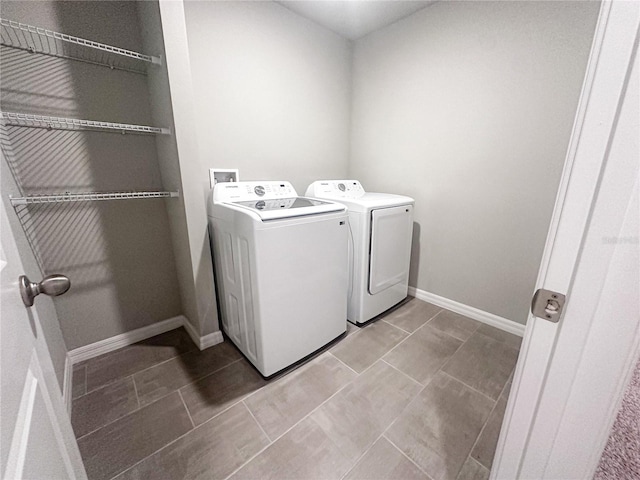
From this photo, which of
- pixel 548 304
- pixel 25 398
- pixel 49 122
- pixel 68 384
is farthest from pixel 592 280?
pixel 68 384

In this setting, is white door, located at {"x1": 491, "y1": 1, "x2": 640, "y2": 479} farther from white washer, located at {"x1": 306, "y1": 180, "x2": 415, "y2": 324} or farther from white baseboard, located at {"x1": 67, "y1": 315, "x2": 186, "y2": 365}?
white baseboard, located at {"x1": 67, "y1": 315, "x2": 186, "y2": 365}

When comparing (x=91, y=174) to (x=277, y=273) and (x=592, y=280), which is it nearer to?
(x=277, y=273)

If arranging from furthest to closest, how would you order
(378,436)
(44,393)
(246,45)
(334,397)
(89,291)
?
(246,45)
(89,291)
(334,397)
(378,436)
(44,393)

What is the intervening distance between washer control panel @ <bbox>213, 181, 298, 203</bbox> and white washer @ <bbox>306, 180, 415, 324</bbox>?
274 millimetres

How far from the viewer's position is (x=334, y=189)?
231 centimetres

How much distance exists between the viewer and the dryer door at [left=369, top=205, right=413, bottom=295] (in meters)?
1.93

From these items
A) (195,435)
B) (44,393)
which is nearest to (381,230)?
(195,435)

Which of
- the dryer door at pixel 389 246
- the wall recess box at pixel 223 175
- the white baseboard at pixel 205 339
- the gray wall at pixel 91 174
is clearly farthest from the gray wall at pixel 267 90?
the white baseboard at pixel 205 339

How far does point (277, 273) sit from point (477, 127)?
1.80m

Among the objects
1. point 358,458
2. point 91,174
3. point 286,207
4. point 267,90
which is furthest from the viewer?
point 267,90

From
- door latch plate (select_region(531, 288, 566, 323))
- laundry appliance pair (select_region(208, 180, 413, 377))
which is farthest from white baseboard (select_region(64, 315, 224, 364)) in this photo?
door latch plate (select_region(531, 288, 566, 323))

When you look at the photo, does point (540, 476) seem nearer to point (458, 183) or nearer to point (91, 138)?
point (458, 183)

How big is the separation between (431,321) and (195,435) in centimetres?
179

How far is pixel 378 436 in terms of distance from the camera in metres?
1.21
